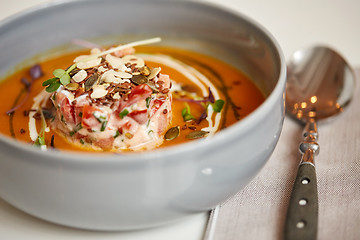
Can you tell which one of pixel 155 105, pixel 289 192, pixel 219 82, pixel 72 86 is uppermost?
pixel 72 86

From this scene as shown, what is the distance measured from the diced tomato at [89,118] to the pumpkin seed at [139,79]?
0.20m

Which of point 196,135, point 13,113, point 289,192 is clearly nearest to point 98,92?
point 196,135

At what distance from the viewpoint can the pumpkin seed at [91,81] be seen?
6.07ft

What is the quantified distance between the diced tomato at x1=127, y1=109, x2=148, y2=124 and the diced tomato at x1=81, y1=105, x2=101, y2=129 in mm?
124

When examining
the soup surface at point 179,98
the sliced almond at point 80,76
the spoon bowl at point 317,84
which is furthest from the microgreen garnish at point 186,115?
the spoon bowl at point 317,84

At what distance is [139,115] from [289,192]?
620 millimetres

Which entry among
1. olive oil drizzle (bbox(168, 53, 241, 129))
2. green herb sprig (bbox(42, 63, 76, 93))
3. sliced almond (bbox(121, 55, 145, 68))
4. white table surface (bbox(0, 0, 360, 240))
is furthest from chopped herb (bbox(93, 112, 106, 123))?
white table surface (bbox(0, 0, 360, 240))

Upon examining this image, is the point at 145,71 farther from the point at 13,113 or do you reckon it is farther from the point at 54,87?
the point at 13,113

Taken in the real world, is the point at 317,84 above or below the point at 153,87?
below

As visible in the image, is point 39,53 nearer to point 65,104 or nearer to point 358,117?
point 65,104

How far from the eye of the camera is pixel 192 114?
2027 millimetres

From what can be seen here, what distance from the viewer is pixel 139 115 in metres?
1.77

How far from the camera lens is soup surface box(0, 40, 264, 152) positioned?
6.25 feet

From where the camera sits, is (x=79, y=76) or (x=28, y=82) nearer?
(x=79, y=76)
